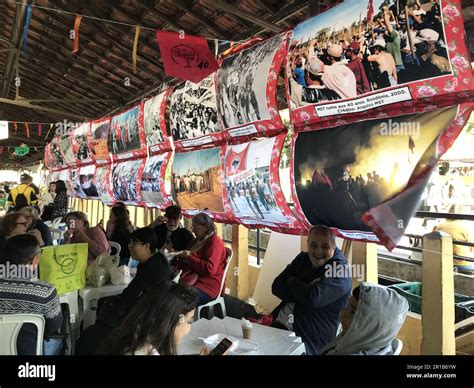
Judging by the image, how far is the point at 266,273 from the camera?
4.55m

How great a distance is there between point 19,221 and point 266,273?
8.88 feet

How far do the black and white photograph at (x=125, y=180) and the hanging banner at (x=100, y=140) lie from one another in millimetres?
441

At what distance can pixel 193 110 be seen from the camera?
3443 millimetres

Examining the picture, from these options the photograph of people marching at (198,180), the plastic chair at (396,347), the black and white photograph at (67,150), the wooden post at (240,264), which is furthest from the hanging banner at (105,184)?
the plastic chair at (396,347)

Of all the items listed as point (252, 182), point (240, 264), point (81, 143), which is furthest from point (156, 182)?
point (81, 143)

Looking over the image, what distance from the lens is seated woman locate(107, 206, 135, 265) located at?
4.66m

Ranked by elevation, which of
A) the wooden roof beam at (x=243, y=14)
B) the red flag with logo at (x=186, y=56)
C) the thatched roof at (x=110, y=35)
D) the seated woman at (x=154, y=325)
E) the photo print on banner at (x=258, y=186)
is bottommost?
the seated woman at (x=154, y=325)

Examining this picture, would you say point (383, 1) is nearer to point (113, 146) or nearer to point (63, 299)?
point (63, 299)

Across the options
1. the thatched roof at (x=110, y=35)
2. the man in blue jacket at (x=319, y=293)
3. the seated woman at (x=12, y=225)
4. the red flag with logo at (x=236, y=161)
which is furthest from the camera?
the seated woman at (x=12, y=225)

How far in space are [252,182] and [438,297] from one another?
1.48 meters

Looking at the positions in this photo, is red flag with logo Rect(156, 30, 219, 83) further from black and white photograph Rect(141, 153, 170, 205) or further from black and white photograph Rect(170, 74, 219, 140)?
black and white photograph Rect(141, 153, 170, 205)

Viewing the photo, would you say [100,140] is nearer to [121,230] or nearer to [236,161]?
[121,230]

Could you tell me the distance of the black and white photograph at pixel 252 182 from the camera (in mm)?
2668

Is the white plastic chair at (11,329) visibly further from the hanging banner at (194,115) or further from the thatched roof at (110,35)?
the thatched roof at (110,35)
